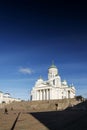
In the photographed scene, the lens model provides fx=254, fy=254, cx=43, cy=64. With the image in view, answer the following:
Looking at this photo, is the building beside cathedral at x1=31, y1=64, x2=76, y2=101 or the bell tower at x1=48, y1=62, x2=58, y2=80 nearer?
the building beside cathedral at x1=31, y1=64, x2=76, y2=101

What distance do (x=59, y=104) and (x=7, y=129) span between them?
46.4m

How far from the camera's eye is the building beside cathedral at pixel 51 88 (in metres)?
93.2

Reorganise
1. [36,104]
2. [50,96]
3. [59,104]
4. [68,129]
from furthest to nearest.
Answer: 1. [50,96]
2. [36,104]
3. [59,104]
4. [68,129]

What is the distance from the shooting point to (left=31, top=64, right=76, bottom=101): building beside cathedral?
306ft

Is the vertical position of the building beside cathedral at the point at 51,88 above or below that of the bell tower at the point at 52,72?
below

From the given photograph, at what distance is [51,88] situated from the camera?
9250 cm

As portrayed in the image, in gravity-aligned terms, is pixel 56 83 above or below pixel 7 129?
above

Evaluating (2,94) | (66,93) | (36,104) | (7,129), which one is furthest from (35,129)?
(2,94)

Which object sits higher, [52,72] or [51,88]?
[52,72]

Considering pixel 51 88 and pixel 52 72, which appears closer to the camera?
pixel 51 88

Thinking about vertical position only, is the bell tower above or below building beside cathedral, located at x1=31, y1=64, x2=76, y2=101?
above

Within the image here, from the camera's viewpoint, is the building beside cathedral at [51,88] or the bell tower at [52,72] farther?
the bell tower at [52,72]

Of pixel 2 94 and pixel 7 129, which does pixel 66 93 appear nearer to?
pixel 2 94

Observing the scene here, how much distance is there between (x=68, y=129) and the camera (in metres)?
15.2
